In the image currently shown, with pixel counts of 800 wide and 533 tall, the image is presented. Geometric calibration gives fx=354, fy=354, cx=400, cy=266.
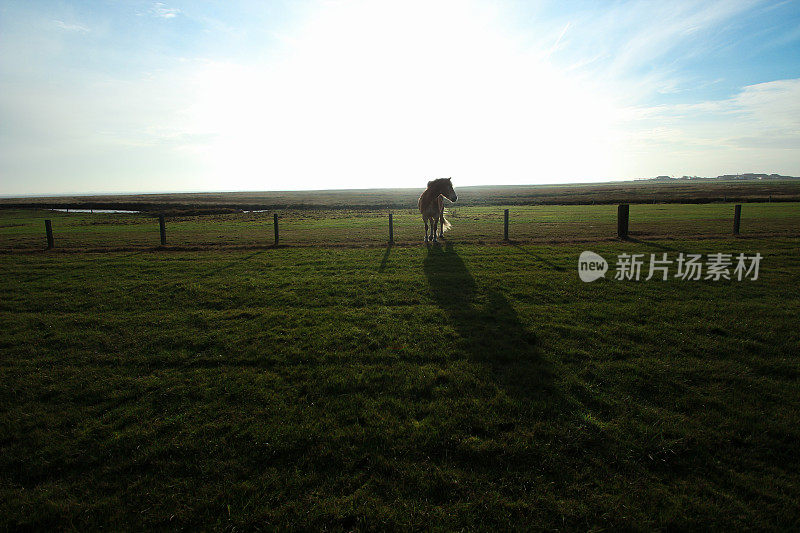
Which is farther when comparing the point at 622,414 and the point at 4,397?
A: the point at 4,397

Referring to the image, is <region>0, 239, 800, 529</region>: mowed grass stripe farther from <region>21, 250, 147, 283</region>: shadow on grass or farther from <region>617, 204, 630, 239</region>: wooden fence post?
<region>617, 204, 630, 239</region>: wooden fence post

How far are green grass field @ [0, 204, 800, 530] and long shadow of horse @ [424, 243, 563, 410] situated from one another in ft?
0.18

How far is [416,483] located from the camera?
3701 mm

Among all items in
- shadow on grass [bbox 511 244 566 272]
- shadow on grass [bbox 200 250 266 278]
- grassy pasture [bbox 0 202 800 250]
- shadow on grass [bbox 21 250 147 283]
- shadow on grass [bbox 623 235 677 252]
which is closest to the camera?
shadow on grass [bbox 21 250 147 283]

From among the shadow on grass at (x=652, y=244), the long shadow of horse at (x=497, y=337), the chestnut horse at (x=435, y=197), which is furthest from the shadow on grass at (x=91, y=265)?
the shadow on grass at (x=652, y=244)

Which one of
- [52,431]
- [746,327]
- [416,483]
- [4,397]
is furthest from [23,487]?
[746,327]

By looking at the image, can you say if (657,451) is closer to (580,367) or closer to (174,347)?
(580,367)

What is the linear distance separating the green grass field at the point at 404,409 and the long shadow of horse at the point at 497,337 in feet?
0.18

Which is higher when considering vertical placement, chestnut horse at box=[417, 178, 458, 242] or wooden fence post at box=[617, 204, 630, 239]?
chestnut horse at box=[417, 178, 458, 242]

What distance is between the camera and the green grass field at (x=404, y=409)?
3.44 meters

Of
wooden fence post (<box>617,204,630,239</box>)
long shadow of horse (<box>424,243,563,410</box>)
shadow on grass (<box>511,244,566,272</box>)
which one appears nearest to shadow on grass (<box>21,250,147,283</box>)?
long shadow of horse (<box>424,243,563,410</box>)

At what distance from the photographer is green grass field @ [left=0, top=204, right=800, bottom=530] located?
344 cm

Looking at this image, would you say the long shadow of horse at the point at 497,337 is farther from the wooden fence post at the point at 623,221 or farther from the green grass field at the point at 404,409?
the wooden fence post at the point at 623,221

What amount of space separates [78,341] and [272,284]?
484cm
